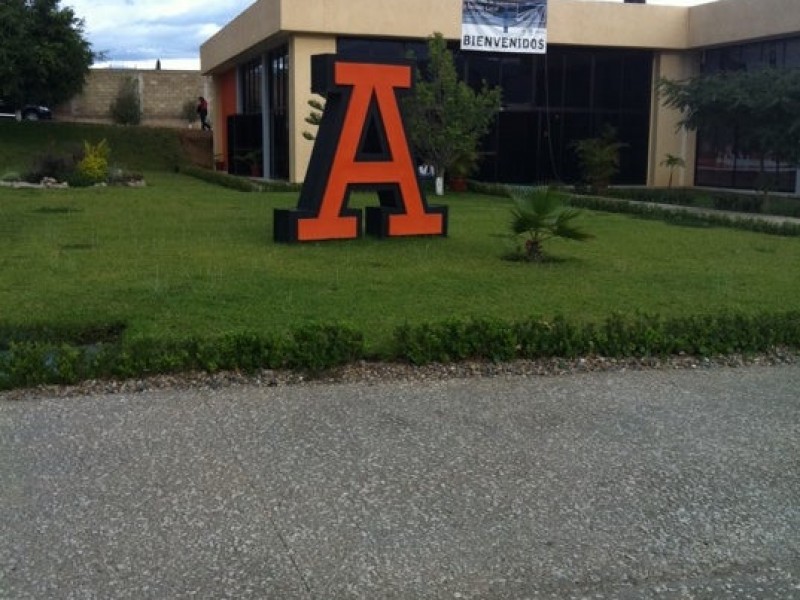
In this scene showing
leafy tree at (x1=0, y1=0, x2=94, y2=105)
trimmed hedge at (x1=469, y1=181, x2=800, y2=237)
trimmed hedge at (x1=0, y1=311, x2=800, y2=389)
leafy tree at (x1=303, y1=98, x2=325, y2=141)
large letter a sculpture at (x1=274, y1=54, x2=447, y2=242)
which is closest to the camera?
trimmed hedge at (x1=0, y1=311, x2=800, y2=389)

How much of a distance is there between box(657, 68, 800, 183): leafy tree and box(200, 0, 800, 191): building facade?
4.54m

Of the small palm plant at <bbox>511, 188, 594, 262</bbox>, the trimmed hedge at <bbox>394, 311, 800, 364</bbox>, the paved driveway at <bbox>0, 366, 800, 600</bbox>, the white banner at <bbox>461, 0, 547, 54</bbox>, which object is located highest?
the white banner at <bbox>461, 0, 547, 54</bbox>

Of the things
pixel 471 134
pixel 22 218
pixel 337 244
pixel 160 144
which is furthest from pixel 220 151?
pixel 337 244

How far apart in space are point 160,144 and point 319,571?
3679cm

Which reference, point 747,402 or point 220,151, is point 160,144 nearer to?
point 220,151

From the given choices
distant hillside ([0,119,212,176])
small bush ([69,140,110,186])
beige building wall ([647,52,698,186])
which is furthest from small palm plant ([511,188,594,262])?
distant hillside ([0,119,212,176])

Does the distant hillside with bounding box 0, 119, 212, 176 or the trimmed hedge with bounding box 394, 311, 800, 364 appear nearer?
the trimmed hedge with bounding box 394, 311, 800, 364

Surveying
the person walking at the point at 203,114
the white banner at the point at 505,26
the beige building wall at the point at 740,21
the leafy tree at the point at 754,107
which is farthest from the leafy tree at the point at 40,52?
the leafy tree at the point at 754,107

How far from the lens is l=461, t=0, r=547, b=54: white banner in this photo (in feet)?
86.7

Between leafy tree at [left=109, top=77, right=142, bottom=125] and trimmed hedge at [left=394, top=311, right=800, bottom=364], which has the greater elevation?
leafy tree at [left=109, top=77, right=142, bottom=125]

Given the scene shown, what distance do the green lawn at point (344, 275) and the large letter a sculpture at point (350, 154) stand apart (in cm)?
47

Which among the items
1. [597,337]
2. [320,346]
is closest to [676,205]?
[597,337]

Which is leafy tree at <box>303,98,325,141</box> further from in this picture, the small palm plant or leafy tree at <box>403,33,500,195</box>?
the small palm plant

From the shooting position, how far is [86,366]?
20.3 ft
